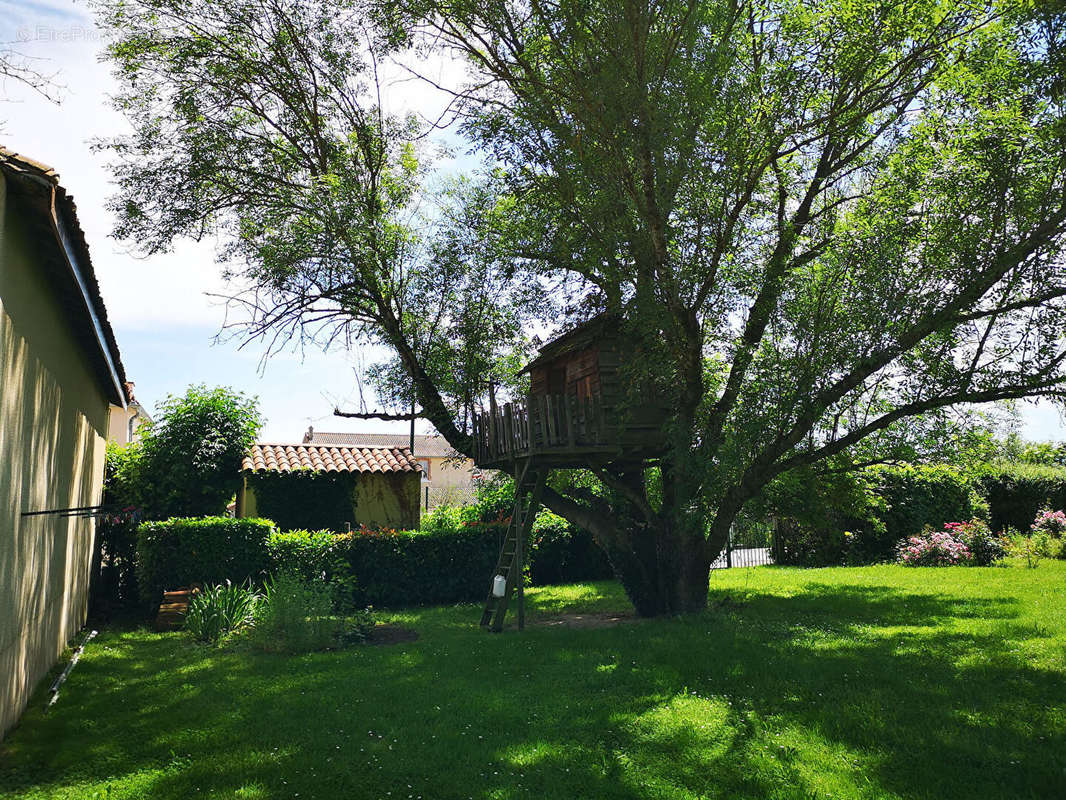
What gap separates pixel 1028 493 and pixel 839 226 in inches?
636

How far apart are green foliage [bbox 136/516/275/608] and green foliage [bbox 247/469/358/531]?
Result: 666cm

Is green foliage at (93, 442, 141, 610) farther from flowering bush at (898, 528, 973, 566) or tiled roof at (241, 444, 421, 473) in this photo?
flowering bush at (898, 528, 973, 566)

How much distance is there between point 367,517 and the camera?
23.9 metres

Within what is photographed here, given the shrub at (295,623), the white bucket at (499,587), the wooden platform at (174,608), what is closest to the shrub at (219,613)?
the wooden platform at (174,608)

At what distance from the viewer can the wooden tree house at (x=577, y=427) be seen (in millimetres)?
13211

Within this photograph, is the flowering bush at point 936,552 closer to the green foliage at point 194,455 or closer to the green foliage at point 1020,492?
the green foliage at point 1020,492

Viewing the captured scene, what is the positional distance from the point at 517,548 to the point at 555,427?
7.72 ft

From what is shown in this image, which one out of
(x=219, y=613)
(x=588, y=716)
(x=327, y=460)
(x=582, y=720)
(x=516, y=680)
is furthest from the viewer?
(x=327, y=460)

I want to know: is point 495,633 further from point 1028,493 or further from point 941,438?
point 1028,493

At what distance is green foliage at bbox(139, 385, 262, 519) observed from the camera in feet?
57.7

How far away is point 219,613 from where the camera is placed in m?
12.3

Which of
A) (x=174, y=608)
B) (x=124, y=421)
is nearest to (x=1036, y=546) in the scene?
(x=174, y=608)

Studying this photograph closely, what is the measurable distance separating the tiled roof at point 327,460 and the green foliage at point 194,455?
239cm

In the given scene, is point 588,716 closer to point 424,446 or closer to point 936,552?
point 936,552
